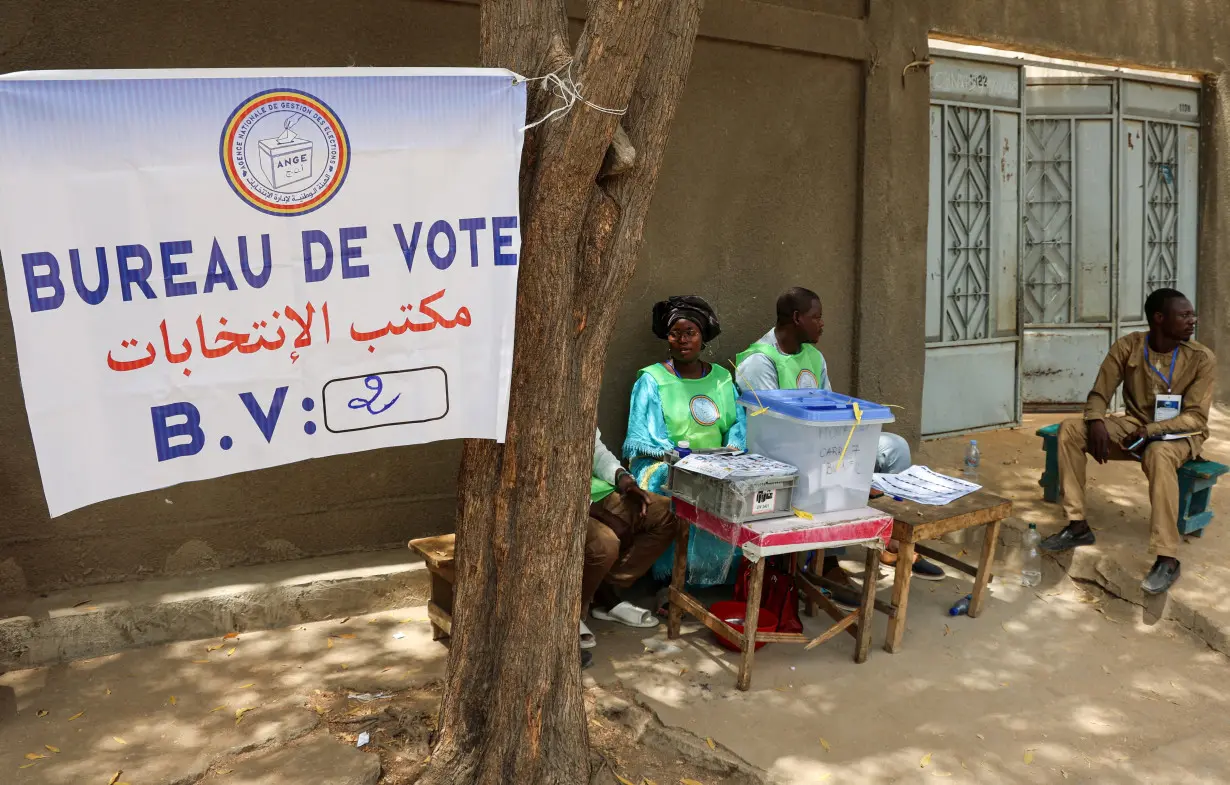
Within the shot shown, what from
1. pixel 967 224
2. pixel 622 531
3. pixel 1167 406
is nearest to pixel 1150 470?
pixel 1167 406

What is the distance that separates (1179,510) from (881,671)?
2309 mm

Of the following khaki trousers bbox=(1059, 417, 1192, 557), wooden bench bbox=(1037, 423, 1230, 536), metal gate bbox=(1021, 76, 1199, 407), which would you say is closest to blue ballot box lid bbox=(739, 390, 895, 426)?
khaki trousers bbox=(1059, 417, 1192, 557)

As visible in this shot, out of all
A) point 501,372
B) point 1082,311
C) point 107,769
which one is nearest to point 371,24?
point 501,372

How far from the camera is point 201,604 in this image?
449cm

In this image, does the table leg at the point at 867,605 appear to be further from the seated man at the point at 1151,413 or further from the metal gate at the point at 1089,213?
the metal gate at the point at 1089,213

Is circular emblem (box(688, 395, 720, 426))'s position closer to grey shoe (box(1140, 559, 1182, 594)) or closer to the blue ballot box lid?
the blue ballot box lid

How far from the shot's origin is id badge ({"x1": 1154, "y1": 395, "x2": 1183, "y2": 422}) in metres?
5.59

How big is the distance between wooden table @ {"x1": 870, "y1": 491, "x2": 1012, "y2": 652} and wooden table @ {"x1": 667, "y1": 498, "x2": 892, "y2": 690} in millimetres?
177

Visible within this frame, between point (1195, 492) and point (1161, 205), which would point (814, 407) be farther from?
point (1161, 205)

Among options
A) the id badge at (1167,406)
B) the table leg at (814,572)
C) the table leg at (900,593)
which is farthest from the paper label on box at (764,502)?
the id badge at (1167,406)

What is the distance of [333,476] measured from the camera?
498 cm

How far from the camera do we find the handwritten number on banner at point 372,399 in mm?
2961

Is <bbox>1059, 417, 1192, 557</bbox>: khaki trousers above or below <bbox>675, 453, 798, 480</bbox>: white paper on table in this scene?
below

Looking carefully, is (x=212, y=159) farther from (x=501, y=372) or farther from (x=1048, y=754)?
(x=1048, y=754)
